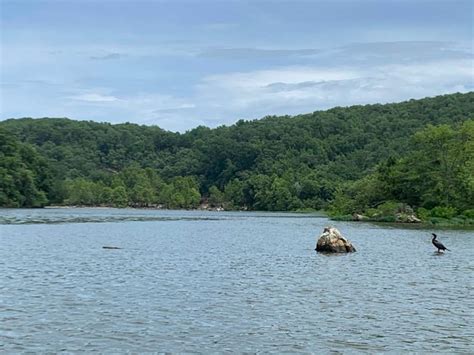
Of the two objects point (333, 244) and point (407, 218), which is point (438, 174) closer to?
point (407, 218)

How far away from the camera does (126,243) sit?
2242 inches

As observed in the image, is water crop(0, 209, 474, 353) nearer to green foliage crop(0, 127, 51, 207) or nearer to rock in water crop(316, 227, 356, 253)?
rock in water crop(316, 227, 356, 253)

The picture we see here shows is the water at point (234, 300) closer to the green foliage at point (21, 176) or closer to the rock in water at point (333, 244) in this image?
the rock in water at point (333, 244)

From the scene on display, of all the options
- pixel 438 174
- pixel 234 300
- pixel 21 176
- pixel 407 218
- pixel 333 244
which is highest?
pixel 21 176

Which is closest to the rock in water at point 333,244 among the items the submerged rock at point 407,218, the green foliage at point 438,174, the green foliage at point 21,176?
the green foliage at point 438,174

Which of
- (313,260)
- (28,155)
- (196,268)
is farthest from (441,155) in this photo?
(28,155)

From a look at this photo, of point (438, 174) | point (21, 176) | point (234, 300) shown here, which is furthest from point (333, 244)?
point (21, 176)

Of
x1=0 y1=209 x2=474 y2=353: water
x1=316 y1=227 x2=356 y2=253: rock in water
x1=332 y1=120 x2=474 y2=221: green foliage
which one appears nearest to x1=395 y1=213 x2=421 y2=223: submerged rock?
x1=332 y1=120 x2=474 y2=221: green foliage

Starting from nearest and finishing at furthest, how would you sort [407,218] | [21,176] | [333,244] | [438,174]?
1. [333,244]
2. [407,218]
3. [438,174]
4. [21,176]

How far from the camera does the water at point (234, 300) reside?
20391 millimetres

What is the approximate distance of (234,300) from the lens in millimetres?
27406

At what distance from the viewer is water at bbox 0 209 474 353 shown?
20.4m

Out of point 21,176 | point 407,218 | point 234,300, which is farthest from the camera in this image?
point 21,176

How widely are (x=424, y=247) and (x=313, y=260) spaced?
44.3ft
